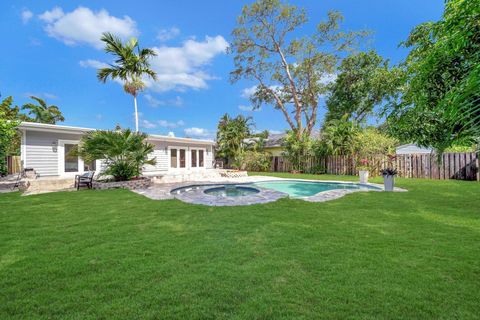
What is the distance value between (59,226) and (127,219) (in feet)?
4.38

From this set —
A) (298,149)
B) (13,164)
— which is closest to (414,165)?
(298,149)

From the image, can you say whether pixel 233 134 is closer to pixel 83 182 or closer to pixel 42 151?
pixel 83 182

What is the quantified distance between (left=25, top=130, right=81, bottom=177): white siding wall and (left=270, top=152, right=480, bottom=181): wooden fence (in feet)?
57.8

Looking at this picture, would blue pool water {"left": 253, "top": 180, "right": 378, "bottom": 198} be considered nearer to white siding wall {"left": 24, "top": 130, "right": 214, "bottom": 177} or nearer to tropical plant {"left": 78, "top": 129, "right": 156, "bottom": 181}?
tropical plant {"left": 78, "top": 129, "right": 156, "bottom": 181}

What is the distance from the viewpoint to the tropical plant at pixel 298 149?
802 inches

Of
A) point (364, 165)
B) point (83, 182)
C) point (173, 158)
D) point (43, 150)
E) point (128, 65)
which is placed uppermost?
point (128, 65)

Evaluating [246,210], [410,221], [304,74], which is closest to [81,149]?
[246,210]

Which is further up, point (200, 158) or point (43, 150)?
point (43, 150)

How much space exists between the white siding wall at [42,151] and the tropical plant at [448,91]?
15943mm

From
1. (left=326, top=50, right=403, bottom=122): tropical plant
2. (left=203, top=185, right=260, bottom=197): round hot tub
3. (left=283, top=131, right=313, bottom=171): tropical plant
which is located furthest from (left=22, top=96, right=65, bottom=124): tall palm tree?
(left=326, top=50, right=403, bottom=122): tropical plant

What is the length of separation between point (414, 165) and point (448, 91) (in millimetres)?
16106

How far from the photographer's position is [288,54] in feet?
81.9

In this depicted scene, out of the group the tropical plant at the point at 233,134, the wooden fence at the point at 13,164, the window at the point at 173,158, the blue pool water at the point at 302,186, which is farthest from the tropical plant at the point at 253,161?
the wooden fence at the point at 13,164

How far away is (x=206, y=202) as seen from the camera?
25.5 ft
